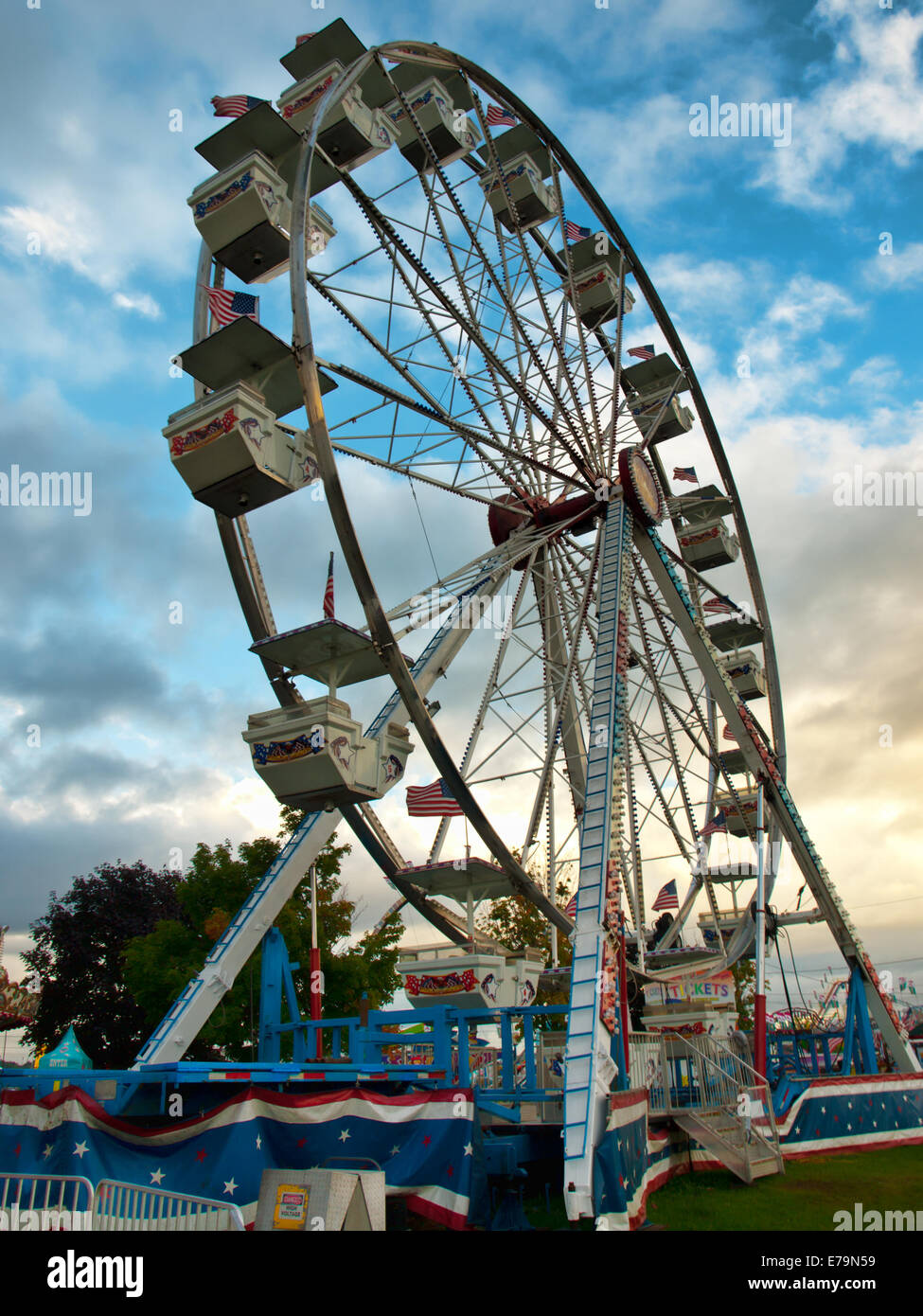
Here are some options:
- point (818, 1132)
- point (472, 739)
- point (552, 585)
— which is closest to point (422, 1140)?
point (472, 739)

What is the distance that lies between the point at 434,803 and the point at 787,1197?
601 centimetres

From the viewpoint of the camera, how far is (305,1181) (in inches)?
231

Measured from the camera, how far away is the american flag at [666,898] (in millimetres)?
18094

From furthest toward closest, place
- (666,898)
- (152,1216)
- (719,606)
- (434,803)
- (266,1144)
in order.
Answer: (719,606) → (666,898) → (434,803) → (266,1144) → (152,1216)

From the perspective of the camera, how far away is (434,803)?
12.7 metres

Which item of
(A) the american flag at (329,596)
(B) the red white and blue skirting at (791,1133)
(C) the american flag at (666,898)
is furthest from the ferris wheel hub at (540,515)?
(B) the red white and blue skirting at (791,1133)

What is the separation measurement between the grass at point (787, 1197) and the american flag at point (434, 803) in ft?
16.3

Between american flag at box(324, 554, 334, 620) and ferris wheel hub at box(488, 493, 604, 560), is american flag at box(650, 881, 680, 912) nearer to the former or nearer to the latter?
ferris wheel hub at box(488, 493, 604, 560)

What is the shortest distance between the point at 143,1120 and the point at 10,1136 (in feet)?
3.65

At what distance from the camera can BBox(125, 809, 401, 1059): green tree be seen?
24.1m

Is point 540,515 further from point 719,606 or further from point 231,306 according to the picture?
point 231,306
